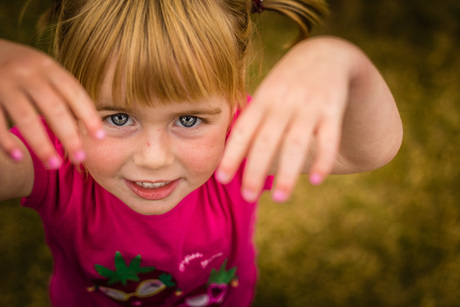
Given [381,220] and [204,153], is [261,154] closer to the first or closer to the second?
[204,153]

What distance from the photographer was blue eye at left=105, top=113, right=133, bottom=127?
0.69 metres

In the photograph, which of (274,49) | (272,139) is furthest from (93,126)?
(274,49)

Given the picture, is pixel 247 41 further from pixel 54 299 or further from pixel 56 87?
pixel 54 299

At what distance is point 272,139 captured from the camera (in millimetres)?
450

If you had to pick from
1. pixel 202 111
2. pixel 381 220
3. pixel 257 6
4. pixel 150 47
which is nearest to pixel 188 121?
pixel 202 111

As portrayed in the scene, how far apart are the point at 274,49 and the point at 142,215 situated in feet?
4.31

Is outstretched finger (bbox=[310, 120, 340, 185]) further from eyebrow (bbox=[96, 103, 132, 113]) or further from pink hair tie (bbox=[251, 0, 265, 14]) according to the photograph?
pink hair tie (bbox=[251, 0, 265, 14])

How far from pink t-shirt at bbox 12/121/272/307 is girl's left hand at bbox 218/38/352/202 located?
1.43ft

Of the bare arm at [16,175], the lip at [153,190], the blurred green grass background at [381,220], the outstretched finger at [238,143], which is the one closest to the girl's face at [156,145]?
the lip at [153,190]

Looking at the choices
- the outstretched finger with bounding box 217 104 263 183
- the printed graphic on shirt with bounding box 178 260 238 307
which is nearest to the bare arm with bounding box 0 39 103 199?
the outstretched finger with bounding box 217 104 263 183

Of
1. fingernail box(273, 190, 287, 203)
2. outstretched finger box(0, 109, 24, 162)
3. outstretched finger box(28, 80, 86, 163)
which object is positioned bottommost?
fingernail box(273, 190, 287, 203)

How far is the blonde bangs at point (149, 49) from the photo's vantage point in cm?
63

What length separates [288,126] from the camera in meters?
0.46

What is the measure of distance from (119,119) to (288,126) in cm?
33
